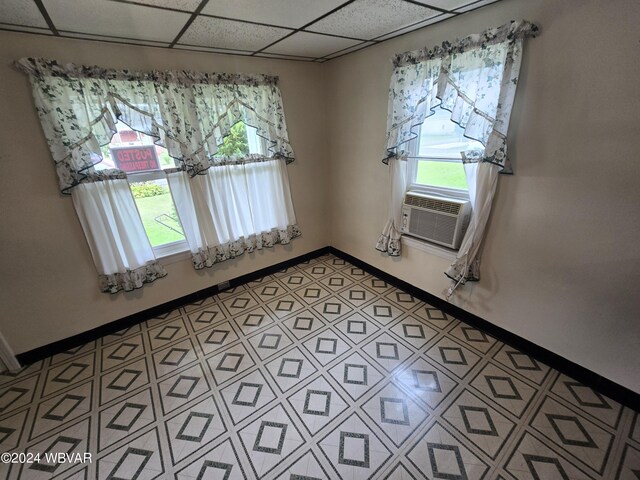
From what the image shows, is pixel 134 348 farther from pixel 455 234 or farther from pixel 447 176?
pixel 447 176

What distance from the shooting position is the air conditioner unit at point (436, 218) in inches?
80.7

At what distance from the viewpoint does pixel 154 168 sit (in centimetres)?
225

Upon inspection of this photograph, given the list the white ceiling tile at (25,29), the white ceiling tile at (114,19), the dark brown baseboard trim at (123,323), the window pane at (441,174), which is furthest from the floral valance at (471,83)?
the white ceiling tile at (25,29)

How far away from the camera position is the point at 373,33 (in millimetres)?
1991

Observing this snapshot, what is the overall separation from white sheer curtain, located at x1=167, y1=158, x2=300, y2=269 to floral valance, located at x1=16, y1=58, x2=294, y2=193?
14 cm

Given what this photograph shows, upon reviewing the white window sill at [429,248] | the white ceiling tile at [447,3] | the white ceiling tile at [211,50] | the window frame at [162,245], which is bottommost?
the white window sill at [429,248]

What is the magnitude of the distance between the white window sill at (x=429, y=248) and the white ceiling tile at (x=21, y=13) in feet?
9.02

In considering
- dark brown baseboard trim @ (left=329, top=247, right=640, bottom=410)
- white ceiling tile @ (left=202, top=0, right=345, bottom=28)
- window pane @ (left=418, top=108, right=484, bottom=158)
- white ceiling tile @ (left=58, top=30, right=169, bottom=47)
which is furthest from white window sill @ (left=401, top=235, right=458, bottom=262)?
white ceiling tile @ (left=58, top=30, right=169, bottom=47)

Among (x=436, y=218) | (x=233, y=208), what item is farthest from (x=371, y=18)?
(x=233, y=208)

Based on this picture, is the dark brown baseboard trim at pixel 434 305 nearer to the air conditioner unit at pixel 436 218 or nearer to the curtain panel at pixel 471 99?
the curtain panel at pixel 471 99

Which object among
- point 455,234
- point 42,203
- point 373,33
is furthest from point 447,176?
point 42,203

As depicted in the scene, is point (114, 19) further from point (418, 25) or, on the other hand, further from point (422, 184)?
point (422, 184)

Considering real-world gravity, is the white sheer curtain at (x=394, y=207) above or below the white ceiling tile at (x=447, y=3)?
below

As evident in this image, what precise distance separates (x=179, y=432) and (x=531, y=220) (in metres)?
2.47
